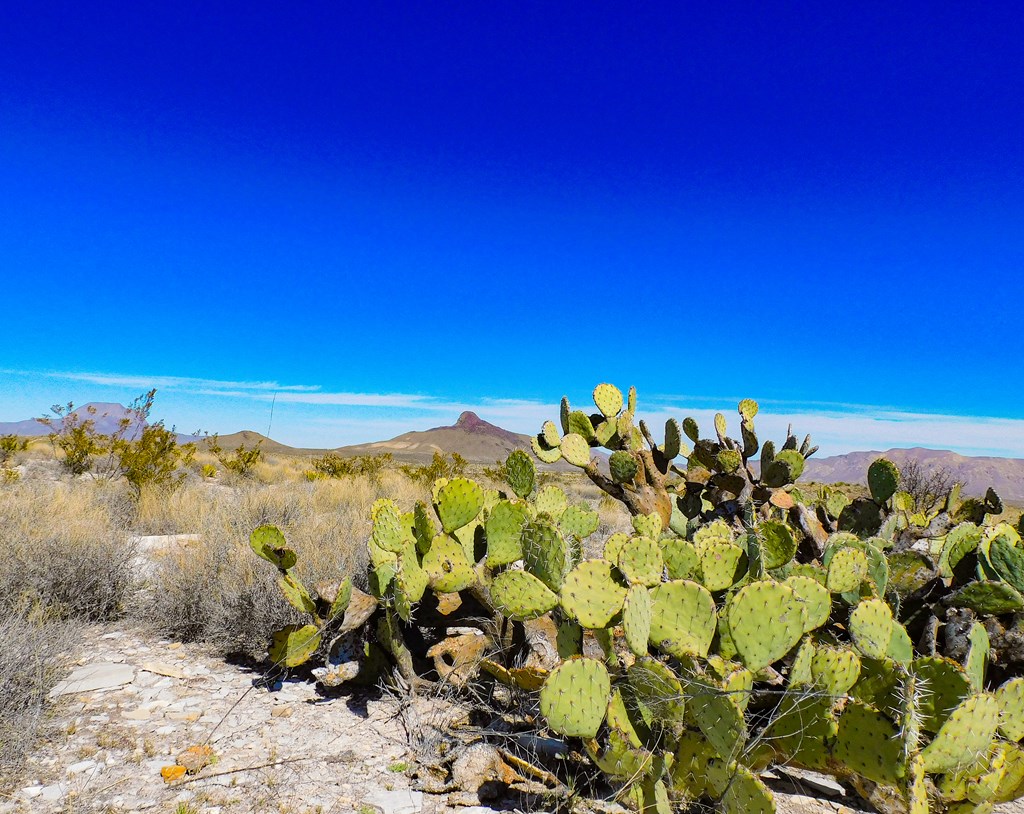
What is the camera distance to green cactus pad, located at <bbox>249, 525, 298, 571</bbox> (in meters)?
3.17

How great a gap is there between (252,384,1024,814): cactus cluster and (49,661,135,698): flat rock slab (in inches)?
32.7

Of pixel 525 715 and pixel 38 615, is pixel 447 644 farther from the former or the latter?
pixel 38 615

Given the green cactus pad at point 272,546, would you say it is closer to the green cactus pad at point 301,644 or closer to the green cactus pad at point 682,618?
the green cactus pad at point 301,644

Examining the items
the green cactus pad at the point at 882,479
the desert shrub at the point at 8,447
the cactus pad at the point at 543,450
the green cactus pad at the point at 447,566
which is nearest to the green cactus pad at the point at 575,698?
the green cactus pad at the point at 447,566

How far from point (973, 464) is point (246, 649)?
11595 cm

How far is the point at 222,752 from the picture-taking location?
8.89 feet

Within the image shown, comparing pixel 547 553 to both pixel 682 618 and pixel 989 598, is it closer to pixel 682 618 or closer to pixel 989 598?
pixel 682 618

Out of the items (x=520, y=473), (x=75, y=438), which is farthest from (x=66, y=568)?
Answer: (x=75, y=438)

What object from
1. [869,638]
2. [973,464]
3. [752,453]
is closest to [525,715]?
[869,638]

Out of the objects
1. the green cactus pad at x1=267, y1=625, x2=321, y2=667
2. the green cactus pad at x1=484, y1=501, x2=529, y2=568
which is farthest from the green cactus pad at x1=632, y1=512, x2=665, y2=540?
the green cactus pad at x1=267, y1=625, x2=321, y2=667

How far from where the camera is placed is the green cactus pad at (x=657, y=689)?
2.04m

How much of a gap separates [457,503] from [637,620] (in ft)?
4.32

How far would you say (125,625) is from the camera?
427cm

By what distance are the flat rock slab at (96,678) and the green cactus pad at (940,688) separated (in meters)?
3.60
